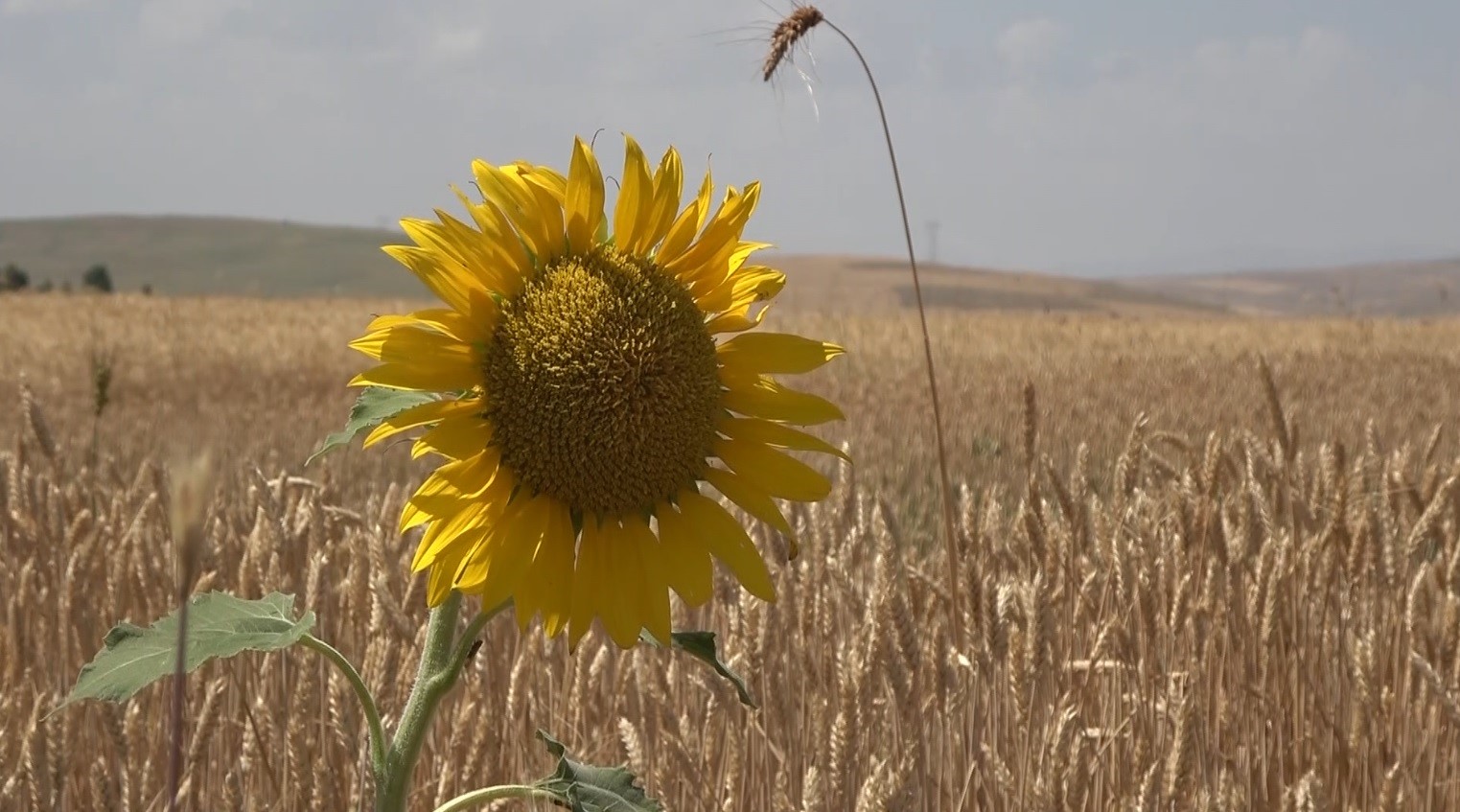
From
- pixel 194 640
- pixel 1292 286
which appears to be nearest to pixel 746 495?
pixel 194 640

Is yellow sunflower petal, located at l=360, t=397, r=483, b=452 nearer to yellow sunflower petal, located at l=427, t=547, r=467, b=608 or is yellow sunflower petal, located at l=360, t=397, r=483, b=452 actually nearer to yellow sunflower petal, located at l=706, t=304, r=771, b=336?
yellow sunflower petal, located at l=427, t=547, r=467, b=608

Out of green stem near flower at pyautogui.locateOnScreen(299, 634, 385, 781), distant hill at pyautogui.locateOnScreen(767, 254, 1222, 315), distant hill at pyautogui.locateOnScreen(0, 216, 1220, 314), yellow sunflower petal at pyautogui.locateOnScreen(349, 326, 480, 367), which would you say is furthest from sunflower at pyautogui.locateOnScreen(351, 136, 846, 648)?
distant hill at pyautogui.locateOnScreen(0, 216, 1220, 314)

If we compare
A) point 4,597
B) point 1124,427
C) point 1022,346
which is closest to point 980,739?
point 4,597

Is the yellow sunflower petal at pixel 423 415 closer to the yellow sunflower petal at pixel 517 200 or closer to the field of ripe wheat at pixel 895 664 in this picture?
the yellow sunflower petal at pixel 517 200

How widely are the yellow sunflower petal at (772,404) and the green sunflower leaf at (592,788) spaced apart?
402 mm

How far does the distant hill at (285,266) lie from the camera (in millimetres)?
64375

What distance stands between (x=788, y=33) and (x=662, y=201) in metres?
0.87

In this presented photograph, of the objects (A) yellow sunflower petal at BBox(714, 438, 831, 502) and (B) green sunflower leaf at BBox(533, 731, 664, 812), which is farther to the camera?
(A) yellow sunflower petal at BBox(714, 438, 831, 502)

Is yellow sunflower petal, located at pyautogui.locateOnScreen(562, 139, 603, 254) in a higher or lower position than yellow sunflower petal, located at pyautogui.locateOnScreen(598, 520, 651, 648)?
higher

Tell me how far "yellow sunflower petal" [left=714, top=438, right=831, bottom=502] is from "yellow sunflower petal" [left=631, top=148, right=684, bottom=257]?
0.77 ft

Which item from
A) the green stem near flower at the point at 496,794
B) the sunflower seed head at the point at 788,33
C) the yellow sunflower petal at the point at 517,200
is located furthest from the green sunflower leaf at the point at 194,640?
the sunflower seed head at the point at 788,33

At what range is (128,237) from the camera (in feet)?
349

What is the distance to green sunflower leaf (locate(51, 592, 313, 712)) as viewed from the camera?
1.25m

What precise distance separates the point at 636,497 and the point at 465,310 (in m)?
0.26
